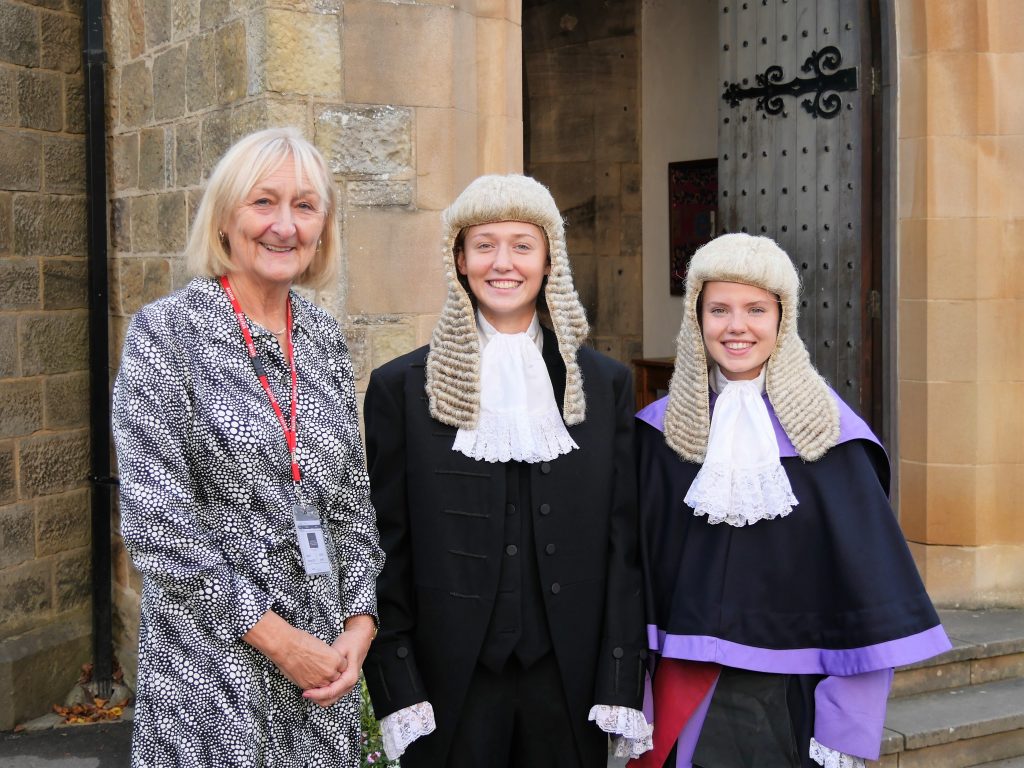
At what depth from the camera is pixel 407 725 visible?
8.23 ft

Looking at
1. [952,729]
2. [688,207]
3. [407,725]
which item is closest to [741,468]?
[407,725]

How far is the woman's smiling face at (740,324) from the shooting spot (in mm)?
2650

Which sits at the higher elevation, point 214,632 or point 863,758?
point 214,632

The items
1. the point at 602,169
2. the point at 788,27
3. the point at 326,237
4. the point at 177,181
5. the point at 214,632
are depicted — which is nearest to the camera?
the point at 214,632

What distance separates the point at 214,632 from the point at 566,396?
877 millimetres

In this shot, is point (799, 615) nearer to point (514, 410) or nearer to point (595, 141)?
point (514, 410)

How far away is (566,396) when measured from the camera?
8.56 ft

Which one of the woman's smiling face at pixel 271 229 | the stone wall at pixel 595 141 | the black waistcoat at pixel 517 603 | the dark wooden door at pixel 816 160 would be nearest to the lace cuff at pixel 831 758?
the black waistcoat at pixel 517 603

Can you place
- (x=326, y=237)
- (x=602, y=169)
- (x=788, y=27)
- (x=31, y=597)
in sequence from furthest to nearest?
(x=602, y=169) → (x=788, y=27) → (x=31, y=597) → (x=326, y=237)

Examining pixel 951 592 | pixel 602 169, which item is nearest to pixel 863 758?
pixel 951 592

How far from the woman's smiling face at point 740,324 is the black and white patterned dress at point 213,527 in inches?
34.4

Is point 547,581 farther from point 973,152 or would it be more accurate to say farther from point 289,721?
point 973,152

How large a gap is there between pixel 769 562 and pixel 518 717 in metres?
0.64

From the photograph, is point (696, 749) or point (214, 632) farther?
point (696, 749)
